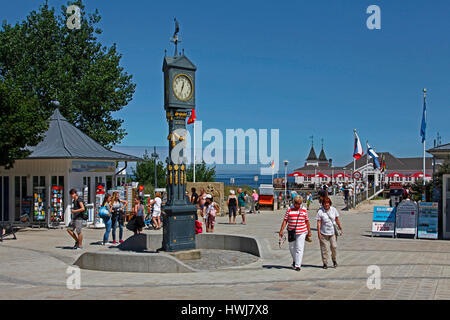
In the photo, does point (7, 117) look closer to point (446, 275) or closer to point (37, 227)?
point (37, 227)

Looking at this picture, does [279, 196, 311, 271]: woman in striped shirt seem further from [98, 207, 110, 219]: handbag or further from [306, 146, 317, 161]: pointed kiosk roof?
[306, 146, 317, 161]: pointed kiosk roof

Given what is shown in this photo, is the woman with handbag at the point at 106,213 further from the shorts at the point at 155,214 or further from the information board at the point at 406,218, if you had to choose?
the information board at the point at 406,218

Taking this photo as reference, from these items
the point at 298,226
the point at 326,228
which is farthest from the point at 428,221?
the point at 298,226

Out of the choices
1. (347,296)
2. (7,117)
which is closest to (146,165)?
(7,117)

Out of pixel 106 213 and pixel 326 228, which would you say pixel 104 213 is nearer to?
pixel 106 213

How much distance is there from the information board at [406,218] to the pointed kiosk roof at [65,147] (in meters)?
12.5

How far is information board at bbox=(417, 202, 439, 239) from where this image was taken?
17047 millimetres

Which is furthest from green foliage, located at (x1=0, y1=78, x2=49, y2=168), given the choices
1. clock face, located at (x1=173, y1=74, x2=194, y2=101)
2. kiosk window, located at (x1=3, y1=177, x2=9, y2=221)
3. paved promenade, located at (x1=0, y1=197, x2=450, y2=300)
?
clock face, located at (x1=173, y1=74, x2=194, y2=101)

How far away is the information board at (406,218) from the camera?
17375 millimetres

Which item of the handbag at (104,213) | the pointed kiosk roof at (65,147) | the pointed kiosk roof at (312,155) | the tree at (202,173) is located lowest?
the handbag at (104,213)

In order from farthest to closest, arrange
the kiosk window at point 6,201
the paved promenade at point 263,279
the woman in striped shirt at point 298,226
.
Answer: the kiosk window at point 6,201
the woman in striped shirt at point 298,226
the paved promenade at point 263,279

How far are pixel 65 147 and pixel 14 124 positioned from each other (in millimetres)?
3768

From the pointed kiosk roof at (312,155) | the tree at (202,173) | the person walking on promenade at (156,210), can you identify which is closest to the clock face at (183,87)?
the person walking on promenade at (156,210)

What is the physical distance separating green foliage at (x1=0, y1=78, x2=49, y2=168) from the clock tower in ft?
28.5
